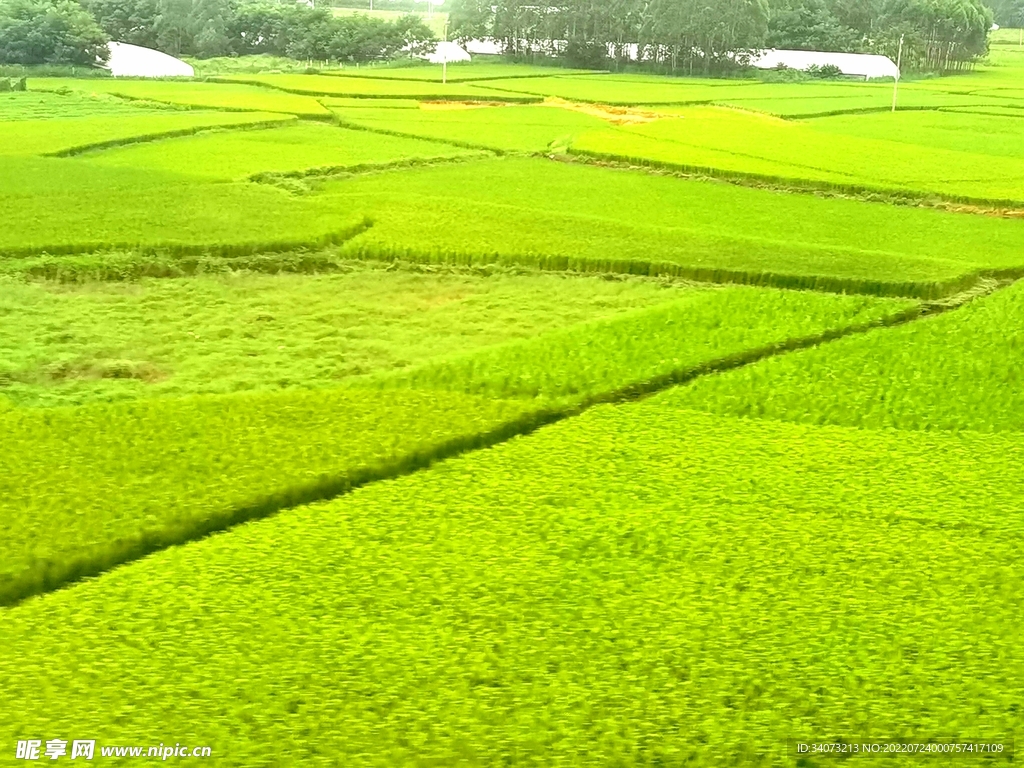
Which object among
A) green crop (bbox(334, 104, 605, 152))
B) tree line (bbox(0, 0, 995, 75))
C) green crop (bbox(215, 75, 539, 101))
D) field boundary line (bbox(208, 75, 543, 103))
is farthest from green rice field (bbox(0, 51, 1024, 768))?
tree line (bbox(0, 0, 995, 75))

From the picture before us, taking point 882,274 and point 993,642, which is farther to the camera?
point 882,274

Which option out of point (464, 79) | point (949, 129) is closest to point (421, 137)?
point (949, 129)

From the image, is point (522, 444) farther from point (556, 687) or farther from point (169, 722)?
point (169, 722)

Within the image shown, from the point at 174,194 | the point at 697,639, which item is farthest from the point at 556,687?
the point at 174,194

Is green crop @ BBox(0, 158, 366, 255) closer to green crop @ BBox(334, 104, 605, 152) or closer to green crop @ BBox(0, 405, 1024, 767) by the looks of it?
green crop @ BBox(0, 405, 1024, 767)

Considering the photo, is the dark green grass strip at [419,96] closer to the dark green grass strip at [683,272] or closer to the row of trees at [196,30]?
the row of trees at [196,30]

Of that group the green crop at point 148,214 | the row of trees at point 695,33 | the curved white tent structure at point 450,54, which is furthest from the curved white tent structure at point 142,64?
the green crop at point 148,214
